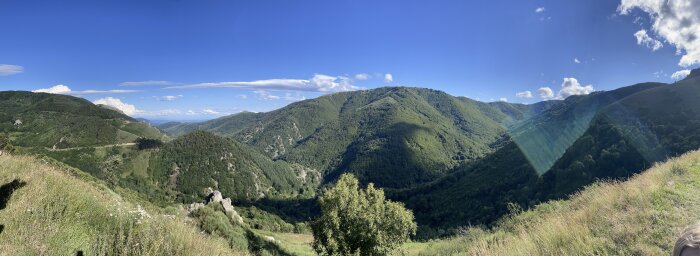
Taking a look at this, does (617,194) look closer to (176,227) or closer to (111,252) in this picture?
(176,227)

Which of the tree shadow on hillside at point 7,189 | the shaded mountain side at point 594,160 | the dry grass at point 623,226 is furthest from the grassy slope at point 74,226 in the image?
the shaded mountain side at point 594,160

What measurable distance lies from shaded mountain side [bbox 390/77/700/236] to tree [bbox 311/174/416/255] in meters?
77.7

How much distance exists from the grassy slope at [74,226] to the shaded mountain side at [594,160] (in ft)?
346

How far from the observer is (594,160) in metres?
124

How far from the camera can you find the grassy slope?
5.46 meters

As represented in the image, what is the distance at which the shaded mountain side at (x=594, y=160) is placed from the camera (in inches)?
4500

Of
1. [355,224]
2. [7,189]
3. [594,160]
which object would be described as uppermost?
[7,189]

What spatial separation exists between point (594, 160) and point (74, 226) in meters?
150

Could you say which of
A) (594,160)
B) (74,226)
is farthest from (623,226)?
(594,160)

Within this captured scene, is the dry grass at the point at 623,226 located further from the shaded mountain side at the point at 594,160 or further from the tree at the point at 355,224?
the shaded mountain side at the point at 594,160

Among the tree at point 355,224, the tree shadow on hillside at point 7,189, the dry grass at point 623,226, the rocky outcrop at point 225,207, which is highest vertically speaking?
the tree shadow on hillside at point 7,189

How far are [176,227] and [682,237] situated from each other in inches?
302

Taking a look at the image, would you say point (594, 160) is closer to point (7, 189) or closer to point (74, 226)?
point (74, 226)

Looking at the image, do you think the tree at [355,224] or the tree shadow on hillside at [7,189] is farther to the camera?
the tree at [355,224]
